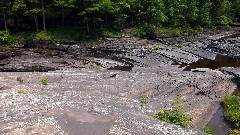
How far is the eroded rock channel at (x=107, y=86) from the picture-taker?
79.4 feet

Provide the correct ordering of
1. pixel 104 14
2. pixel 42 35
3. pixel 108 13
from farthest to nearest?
pixel 104 14 → pixel 108 13 → pixel 42 35

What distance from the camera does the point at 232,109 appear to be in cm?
3538

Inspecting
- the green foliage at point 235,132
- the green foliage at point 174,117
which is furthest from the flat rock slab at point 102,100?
the green foliage at point 235,132

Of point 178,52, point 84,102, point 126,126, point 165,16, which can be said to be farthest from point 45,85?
point 165,16

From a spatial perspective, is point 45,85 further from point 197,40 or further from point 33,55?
point 197,40

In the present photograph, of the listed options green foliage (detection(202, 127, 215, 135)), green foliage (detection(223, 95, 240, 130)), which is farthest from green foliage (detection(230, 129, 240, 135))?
green foliage (detection(202, 127, 215, 135))

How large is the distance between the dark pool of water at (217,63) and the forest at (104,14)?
17120mm

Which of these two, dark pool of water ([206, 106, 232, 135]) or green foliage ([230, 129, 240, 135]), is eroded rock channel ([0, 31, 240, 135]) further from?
green foliage ([230, 129, 240, 135])

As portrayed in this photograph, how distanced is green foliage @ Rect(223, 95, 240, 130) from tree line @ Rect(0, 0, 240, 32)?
34.2m

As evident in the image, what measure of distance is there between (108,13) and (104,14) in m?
1.72

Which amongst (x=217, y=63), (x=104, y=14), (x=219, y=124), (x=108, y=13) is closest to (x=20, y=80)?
(x=219, y=124)

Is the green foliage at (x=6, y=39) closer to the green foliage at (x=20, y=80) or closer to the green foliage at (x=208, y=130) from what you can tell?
the green foliage at (x=20, y=80)

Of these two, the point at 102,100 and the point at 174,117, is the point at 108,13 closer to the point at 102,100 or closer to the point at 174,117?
the point at 102,100

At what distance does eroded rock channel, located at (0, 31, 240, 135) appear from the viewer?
24.2 metres
